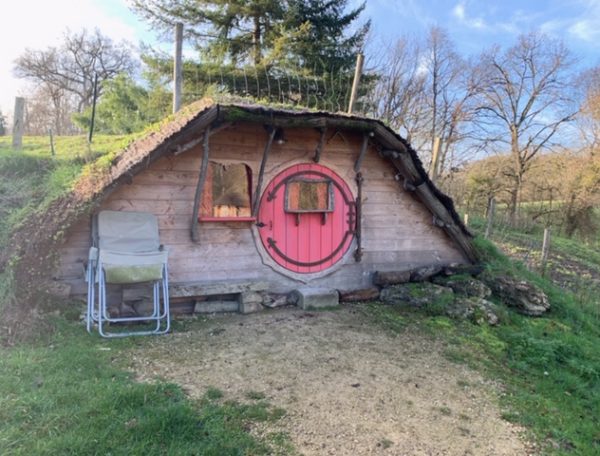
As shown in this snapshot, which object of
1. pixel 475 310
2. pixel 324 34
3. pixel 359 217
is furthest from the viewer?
pixel 324 34

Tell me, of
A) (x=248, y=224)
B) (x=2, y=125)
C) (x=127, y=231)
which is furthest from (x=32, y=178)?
(x=2, y=125)

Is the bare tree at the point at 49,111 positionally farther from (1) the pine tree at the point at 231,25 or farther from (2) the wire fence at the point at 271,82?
(2) the wire fence at the point at 271,82

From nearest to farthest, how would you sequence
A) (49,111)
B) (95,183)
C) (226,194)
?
(95,183)
(226,194)
(49,111)

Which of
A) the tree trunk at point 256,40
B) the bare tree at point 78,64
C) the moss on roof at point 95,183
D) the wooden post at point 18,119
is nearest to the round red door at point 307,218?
the moss on roof at point 95,183

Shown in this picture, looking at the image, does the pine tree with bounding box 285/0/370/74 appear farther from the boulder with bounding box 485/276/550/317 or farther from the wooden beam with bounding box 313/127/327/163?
the boulder with bounding box 485/276/550/317

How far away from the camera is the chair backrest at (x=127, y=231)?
4461mm

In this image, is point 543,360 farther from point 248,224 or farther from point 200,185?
point 200,185

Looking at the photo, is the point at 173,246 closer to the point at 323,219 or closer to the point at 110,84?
the point at 323,219

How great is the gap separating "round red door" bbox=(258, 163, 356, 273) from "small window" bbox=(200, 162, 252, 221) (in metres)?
0.36

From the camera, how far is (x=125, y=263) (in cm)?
418

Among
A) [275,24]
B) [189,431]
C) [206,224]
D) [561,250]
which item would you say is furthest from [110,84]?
[561,250]

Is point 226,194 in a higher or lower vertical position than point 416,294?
higher

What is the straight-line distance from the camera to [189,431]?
8.18 ft

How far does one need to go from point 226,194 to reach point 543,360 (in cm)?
443
